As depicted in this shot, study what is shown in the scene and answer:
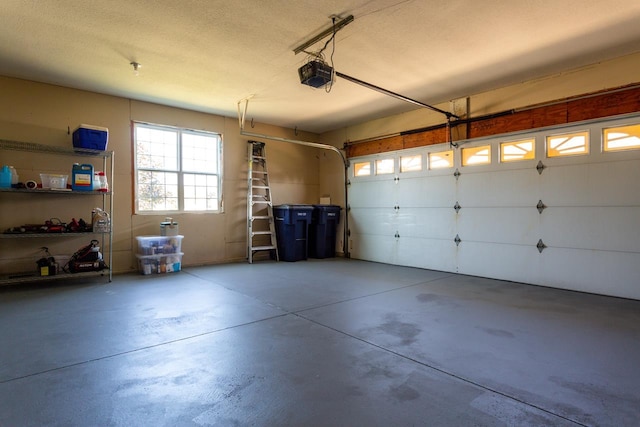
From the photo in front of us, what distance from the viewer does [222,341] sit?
103 inches

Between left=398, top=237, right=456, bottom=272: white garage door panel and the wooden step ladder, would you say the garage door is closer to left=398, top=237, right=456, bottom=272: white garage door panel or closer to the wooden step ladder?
left=398, top=237, right=456, bottom=272: white garage door panel

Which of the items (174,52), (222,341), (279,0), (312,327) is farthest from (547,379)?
(174,52)

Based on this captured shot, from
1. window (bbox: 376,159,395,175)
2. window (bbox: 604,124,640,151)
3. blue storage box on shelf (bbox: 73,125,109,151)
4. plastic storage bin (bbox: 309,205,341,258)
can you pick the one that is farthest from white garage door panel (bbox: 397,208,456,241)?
blue storage box on shelf (bbox: 73,125,109,151)

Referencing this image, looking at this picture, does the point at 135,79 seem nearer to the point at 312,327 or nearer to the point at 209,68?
the point at 209,68

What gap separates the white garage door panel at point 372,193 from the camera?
6418 millimetres

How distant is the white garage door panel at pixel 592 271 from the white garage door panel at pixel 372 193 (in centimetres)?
274

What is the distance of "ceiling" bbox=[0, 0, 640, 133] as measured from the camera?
296 centimetres

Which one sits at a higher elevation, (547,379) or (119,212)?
(119,212)

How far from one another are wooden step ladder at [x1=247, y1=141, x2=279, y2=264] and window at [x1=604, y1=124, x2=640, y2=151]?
5495mm

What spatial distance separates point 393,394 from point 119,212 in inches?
206

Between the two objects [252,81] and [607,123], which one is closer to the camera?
[607,123]

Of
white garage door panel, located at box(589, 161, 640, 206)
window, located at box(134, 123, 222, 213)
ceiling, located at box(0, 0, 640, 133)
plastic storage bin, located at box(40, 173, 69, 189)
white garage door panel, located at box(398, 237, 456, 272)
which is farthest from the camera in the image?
window, located at box(134, 123, 222, 213)

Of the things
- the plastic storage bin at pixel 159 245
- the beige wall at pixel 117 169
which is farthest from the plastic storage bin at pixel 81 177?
the plastic storage bin at pixel 159 245

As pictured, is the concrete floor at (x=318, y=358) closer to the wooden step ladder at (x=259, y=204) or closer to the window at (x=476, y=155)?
the window at (x=476, y=155)
